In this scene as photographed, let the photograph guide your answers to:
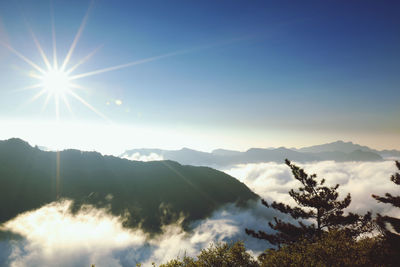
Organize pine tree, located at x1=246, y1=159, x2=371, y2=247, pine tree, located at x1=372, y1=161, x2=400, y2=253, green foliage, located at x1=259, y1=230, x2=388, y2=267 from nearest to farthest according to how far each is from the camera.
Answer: pine tree, located at x1=372, y1=161, x2=400, y2=253
green foliage, located at x1=259, y1=230, x2=388, y2=267
pine tree, located at x1=246, y1=159, x2=371, y2=247

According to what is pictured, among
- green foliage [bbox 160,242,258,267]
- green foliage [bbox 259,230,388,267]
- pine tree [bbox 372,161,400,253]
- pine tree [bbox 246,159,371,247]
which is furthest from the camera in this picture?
green foliage [bbox 160,242,258,267]

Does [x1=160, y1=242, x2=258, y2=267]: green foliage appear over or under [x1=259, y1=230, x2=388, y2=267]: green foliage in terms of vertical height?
under

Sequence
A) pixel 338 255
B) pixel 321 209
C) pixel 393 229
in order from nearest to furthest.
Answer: pixel 393 229 → pixel 338 255 → pixel 321 209

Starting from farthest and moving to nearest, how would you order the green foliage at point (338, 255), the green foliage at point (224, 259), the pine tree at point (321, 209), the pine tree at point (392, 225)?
1. the green foliage at point (224, 259)
2. the pine tree at point (321, 209)
3. the green foliage at point (338, 255)
4. the pine tree at point (392, 225)

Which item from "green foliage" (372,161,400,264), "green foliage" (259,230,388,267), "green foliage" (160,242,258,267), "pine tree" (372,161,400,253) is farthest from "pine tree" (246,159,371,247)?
"green foliage" (160,242,258,267)

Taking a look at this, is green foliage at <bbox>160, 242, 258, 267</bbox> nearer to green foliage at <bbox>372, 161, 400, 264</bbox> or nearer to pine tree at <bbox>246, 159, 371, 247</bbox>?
pine tree at <bbox>246, 159, 371, 247</bbox>

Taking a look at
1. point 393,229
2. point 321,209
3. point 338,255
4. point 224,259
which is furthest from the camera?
Result: point 224,259

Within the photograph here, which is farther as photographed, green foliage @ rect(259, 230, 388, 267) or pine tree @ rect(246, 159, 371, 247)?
pine tree @ rect(246, 159, 371, 247)

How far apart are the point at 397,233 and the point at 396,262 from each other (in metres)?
2.78

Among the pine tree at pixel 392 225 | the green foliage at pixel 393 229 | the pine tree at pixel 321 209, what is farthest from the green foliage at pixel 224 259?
the pine tree at pixel 392 225

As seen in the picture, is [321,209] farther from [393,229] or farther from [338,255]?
[393,229]

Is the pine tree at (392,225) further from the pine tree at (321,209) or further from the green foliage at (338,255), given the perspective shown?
the pine tree at (321,209)

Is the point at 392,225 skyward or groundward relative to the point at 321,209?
skyward

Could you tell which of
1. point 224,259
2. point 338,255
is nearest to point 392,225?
point 338,255
